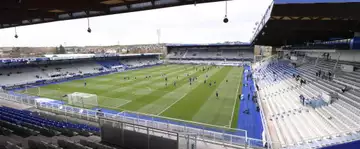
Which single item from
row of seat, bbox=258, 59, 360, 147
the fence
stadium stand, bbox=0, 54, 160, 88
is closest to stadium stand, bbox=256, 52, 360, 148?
row of seat, bbox=258, 59, 360, 147

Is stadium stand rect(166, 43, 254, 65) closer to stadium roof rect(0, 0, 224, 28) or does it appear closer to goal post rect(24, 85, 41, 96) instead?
goal post rect(24, 85, 41, 96)

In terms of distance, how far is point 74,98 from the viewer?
810 inches

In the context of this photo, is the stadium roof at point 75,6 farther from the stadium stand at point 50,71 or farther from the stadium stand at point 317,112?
the stadium stand at point 50,71

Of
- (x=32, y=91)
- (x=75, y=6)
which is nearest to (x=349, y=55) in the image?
(x=75, y=6)

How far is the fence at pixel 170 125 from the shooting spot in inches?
421

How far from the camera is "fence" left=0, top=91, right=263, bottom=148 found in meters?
10.7

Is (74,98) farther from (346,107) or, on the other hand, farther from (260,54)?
(260,54)

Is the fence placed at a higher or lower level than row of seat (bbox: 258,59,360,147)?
lower

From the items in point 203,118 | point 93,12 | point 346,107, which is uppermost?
point 93,12

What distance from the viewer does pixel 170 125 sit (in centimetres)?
1301

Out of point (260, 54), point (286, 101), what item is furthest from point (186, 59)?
point (286, 101)

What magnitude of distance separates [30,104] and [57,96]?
243 inches

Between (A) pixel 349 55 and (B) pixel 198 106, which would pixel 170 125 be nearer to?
(B) pixel 198 106

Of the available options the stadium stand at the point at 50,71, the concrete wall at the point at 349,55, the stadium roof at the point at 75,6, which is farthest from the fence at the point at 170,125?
the stadium stand at the point at 50,71
